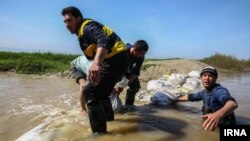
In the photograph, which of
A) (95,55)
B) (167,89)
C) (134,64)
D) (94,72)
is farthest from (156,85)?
(94,72)

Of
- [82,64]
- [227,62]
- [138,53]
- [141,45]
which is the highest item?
[227,62]

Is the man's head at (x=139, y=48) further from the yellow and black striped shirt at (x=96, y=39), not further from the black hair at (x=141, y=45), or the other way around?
the yellow and black striped shirt at (x=96, y=39)

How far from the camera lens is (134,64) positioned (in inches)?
201

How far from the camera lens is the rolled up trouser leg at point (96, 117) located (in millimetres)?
3406

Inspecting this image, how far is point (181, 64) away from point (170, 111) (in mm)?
7786

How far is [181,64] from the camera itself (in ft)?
42.4

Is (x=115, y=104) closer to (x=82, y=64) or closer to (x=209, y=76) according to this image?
(x=82, y=64)

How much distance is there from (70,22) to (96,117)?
1082mm

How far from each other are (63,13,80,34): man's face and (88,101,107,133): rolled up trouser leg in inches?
33.7

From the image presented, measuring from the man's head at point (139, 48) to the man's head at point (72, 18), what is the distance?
1.40 m

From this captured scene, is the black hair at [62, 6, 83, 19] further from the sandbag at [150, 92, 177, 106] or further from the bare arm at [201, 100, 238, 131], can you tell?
the sandbag at [150, 92, 177, 106]

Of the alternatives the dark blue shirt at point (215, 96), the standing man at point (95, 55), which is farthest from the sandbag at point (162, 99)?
the standing man at point (95, 55)

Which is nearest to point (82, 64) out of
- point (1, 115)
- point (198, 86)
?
point (1, 115)

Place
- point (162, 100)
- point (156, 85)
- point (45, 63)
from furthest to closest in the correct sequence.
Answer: point (45, 63)
point (156, 85)
point (162, 100)
